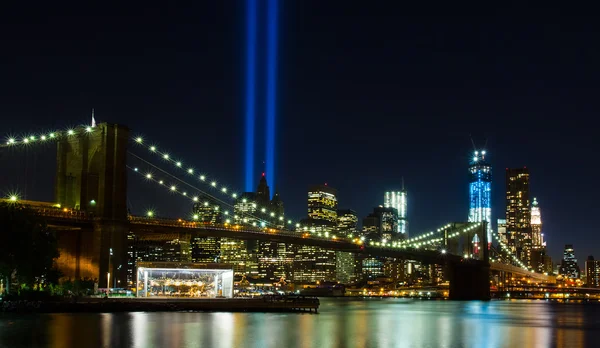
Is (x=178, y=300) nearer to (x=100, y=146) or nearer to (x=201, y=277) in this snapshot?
(x=201, y=277)

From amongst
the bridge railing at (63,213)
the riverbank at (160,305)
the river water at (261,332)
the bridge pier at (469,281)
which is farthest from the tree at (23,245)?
the bridge pier at (469,281)

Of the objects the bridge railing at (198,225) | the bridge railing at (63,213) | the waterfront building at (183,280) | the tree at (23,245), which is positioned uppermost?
the bridge railing at (63,213)

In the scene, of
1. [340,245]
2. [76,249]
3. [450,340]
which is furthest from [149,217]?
[450,340]

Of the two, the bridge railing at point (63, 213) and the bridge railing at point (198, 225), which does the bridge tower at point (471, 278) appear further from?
the bridge railing at point (63, 213)

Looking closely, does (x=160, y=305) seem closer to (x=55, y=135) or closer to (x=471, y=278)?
(x=55, y=135)

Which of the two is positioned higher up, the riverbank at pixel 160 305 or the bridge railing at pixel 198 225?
the bridge railing at pixel 198 225

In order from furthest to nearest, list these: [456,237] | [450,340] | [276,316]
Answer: [456,237]
[276,316]
[450,340]

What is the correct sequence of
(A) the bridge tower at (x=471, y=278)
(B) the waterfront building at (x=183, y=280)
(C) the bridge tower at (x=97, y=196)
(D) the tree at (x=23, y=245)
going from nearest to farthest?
1. (D) the tree at (x=23, y=245)
2. (B) the waterfront building at (x=183, y=280)
3. (C) the bridge tower at (x=97, y=196)
4. (A) the bridge tower at (x=471, y=278)

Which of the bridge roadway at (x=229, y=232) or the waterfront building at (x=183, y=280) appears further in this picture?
the bridge roadway at (x=229, y=232)
